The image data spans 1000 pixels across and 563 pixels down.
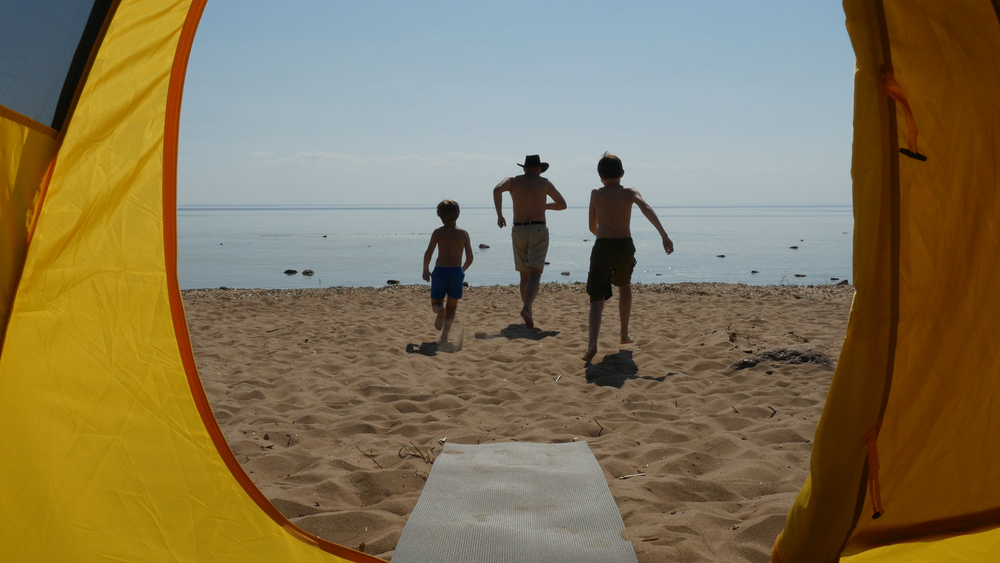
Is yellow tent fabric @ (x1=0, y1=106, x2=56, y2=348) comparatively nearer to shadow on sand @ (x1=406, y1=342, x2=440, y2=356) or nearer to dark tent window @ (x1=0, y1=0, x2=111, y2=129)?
dark tent window @ (x1=0, y1=0, x2=111, y2=129)

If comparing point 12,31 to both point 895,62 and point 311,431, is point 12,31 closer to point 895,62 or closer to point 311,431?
point 311,431

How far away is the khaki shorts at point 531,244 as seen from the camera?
281 inches

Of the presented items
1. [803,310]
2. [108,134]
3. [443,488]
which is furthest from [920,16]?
[803,310]

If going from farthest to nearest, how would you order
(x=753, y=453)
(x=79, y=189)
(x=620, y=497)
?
(x=753, y=453) < (x=620, y=497) < (x=79, y=189)

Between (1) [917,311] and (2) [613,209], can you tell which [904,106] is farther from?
(2) [613,209]

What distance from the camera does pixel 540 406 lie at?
169 inches

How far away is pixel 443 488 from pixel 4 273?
1832 mm

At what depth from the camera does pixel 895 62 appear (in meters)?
1.89

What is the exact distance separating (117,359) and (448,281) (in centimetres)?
434

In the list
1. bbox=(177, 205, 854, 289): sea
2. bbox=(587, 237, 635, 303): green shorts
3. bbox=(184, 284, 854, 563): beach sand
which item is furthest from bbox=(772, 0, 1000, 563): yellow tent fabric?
bbox=(177, 205, 854, 289): sea

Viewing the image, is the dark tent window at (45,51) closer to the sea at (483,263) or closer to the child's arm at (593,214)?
the child's arm at (593,214)

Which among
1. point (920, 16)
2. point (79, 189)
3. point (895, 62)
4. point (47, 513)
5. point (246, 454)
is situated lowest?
point (246, 454)

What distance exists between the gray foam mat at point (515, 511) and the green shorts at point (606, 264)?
2.29 meters

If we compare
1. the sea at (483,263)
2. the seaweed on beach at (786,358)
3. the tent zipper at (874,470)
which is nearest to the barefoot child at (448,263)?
the seaweed on beach at (786,358)
